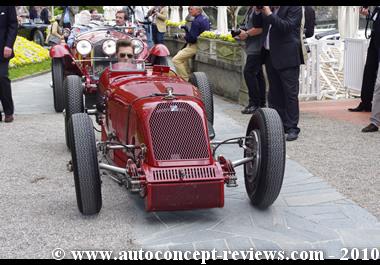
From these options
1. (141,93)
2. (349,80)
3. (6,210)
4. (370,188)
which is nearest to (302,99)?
(349,80)

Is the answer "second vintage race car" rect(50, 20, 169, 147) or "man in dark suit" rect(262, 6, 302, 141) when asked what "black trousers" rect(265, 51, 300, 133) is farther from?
"second vintage race car" rect(50, 20, 169, 147)

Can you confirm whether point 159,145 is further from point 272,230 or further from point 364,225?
point 364,225

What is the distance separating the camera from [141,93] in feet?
17.9

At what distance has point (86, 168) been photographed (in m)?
4.89

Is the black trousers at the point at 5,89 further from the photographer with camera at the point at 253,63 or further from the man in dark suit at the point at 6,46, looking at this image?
the photographer with camera at the point at 253,63

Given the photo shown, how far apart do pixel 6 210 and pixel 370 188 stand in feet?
10.3

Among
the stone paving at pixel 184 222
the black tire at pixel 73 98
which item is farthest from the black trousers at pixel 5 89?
the stone paving at pixel 184 222

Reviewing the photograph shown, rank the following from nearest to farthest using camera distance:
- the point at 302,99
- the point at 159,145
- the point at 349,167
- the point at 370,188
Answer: the point at 159,145, the point at 370,188, the point at 349,167, the point at 302,99

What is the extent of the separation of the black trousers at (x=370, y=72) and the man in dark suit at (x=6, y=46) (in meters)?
4.97

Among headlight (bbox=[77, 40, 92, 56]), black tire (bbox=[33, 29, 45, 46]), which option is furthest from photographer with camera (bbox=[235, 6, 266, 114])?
black tire (bbox=[33, 29, 45, 46])

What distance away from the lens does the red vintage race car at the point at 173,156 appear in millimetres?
4777

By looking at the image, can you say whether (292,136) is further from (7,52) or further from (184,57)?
(184,57)

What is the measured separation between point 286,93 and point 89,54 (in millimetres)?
3241

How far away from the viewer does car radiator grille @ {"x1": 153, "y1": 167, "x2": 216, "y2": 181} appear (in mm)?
4754
